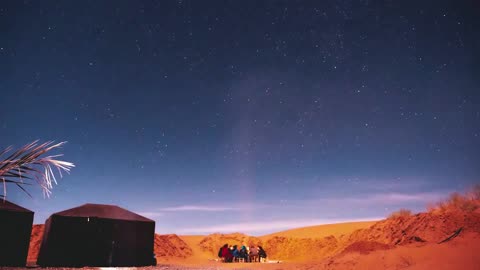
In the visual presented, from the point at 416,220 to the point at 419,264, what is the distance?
992 centimetres

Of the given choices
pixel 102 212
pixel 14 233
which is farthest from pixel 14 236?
pixel 102 212

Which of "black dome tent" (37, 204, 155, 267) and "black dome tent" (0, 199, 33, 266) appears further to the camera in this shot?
"black dome tent" (37, 204, 155, 267)

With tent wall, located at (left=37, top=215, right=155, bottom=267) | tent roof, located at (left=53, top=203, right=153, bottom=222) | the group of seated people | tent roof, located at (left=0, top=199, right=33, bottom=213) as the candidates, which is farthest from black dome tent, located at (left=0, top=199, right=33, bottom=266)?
the group of seated people

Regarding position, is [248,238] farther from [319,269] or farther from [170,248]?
[319,269]

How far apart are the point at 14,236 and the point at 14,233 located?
16cm

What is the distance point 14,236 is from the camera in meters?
18.7

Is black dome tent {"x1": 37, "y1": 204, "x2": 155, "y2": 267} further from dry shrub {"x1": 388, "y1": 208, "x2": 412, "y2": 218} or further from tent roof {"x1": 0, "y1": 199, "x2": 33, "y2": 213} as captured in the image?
dry shrub {"x1": 388, "y1": 208, "x2": 412, "y2": 218}

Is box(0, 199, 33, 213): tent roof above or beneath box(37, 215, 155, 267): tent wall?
above

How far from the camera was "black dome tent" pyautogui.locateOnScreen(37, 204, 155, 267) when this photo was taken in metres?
20.2

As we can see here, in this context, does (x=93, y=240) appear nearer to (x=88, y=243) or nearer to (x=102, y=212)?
(x=88, y=243)

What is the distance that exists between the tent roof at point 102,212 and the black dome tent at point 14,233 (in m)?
1.91

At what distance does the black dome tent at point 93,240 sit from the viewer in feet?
66.4

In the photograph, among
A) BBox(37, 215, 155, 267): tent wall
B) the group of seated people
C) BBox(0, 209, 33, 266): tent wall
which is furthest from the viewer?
the group of seated people

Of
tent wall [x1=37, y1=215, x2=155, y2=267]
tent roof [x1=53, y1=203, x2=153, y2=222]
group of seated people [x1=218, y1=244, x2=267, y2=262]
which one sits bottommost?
group of seated people [x1=218, y1=244, x2=267, y2=262]
